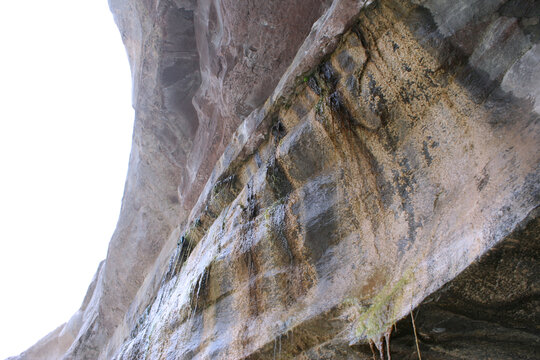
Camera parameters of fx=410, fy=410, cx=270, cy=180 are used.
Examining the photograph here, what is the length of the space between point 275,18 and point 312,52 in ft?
6.63

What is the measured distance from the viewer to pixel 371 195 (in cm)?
398

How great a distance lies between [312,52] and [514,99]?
6.86 ft

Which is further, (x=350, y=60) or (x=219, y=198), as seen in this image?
(x=219, y=198)

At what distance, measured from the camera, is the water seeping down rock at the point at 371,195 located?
117 inches

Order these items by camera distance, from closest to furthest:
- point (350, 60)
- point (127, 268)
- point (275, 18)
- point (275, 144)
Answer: point (350, 60)
point (275, 144)
point (275, 18)
point (127, 268)

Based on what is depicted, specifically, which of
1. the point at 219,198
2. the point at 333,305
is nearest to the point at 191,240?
the point at 219,198

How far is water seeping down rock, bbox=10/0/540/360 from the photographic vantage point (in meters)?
2.96

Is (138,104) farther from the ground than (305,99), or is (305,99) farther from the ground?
(138,104)

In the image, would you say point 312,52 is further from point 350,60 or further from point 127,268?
point 127,268

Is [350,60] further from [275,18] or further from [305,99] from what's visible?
[275,18]

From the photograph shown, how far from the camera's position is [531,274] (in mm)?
2740

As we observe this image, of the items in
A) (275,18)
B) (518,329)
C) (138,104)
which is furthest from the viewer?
(138,104)

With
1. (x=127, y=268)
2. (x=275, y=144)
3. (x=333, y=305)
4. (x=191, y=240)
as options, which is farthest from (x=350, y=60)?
(x=127, y=268)

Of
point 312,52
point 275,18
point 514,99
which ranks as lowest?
point 514,99
